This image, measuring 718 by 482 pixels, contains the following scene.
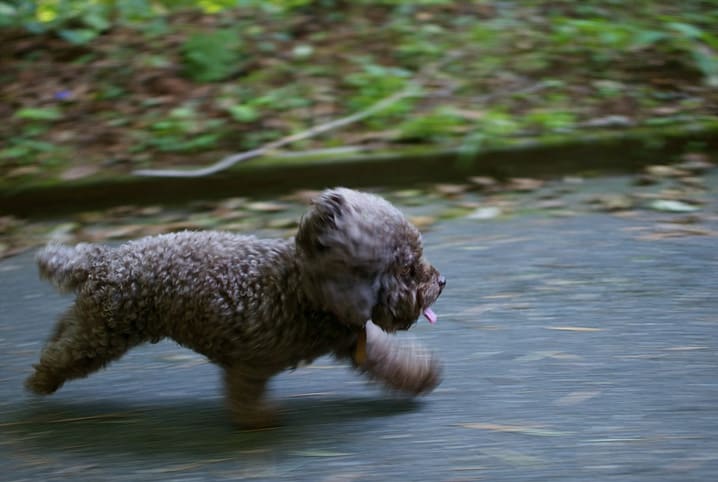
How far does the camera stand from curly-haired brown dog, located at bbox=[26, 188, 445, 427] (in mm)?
2977

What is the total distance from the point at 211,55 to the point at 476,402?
18.8 ft

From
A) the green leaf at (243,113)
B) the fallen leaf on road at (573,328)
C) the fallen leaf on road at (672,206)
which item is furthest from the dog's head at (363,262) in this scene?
the green leaf at (243,113)

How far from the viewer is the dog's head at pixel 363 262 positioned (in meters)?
2.92

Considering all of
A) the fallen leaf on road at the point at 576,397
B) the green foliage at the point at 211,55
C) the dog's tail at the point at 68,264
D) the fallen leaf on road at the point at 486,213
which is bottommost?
the fallen leaf on road at the point at 486,213

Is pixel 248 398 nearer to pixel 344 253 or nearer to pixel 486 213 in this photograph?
pixel 344 253

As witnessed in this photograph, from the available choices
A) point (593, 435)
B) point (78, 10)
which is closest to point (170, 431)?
point (593, 435)

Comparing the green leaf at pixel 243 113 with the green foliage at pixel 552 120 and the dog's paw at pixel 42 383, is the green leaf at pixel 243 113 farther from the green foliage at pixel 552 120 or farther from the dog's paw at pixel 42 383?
the dog's paw at pixel 42 383

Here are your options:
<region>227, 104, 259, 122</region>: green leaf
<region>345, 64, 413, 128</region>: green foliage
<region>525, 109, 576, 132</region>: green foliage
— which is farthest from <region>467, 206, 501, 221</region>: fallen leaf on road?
<region>227, 104, 259, 122</region>: green leaf

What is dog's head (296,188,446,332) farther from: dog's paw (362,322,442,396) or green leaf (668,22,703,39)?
green leaf (668,22,703,39)

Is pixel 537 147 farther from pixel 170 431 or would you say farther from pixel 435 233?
pixel 170 431

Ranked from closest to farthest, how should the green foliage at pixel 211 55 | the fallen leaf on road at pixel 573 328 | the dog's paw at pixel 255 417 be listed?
1. the dog's paw at pixel 255 417
2. the fallen leaf on road at pixel 573 328
3. the green foliage at pixel 211 55

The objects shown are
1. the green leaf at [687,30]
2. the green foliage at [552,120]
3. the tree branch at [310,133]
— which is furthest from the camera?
the green leaf at [687,30]

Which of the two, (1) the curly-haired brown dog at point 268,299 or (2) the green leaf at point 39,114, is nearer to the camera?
(1) the curly-haired brown dog at point 268,299

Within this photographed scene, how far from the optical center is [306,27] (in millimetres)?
8867
